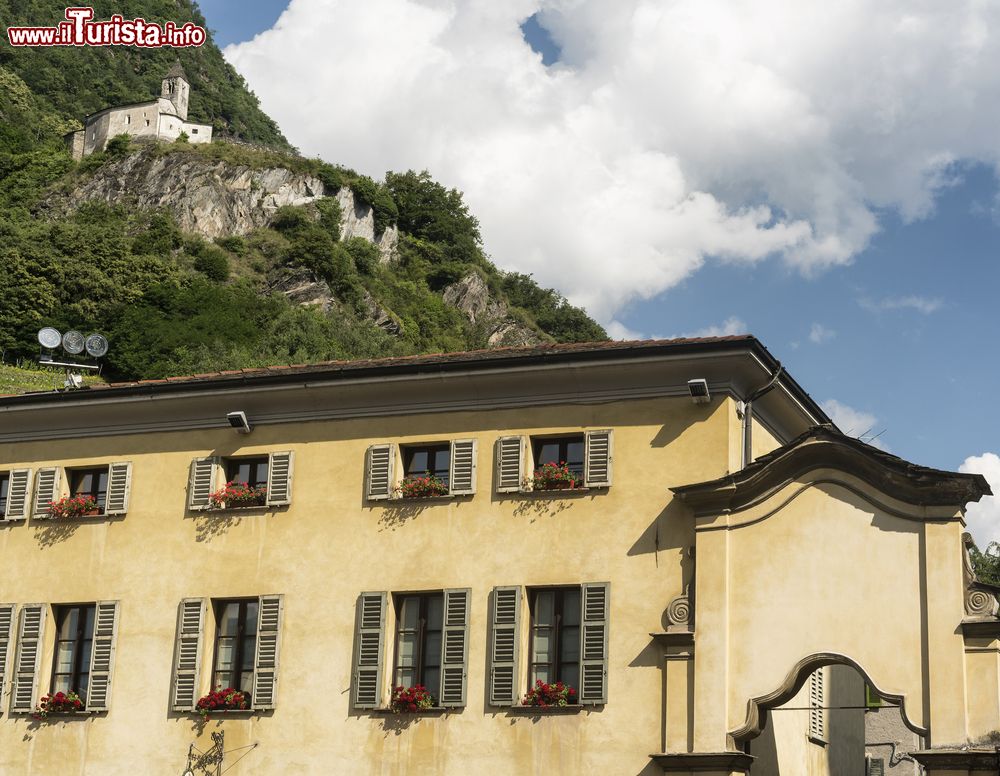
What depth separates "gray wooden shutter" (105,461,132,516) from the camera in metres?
25.0

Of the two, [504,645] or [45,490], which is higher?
[45,490]

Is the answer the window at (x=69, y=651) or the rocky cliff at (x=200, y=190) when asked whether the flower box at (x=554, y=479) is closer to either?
the window at (x=69, y=651)

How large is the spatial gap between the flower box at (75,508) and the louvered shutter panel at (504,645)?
7432mm

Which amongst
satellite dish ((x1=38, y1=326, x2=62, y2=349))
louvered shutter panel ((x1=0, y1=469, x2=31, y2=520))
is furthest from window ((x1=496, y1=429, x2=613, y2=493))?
satellite dish ((x1=38, y1=326, x2=62, y2=349))

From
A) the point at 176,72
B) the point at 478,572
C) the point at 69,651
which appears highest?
the point at 176,72

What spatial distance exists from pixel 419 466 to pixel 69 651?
6.65 meters

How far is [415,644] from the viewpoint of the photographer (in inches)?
898

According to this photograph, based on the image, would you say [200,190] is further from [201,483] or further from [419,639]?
[419,639]

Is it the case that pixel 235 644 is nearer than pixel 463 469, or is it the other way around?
pixel 463 469

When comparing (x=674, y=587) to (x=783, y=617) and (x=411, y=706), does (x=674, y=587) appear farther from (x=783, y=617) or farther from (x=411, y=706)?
(x=411, y=706)

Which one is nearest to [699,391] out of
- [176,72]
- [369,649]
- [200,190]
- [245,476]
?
[369,649]

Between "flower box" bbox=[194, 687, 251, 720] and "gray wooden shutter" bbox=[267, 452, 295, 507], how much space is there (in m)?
3.03

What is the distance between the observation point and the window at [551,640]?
70.1 feet

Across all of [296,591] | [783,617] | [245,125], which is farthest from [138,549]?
[245,125]
